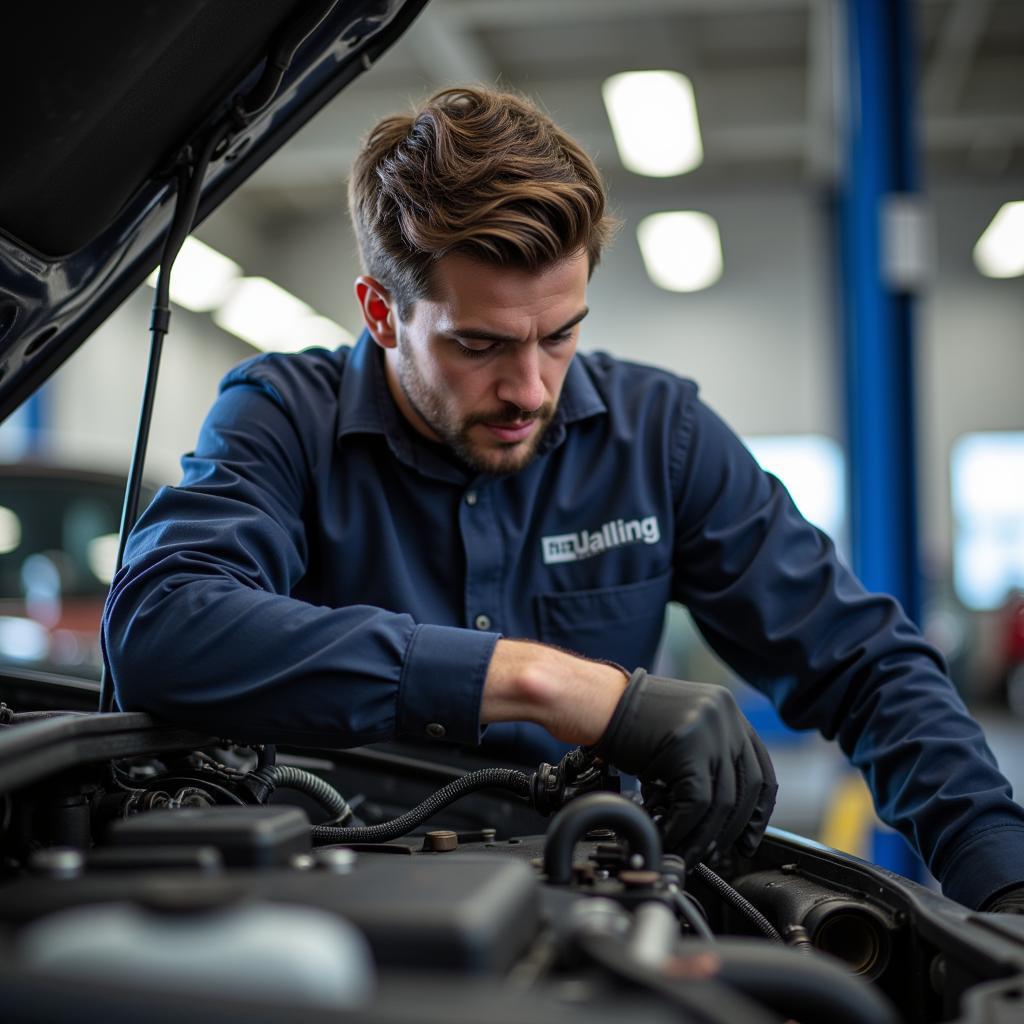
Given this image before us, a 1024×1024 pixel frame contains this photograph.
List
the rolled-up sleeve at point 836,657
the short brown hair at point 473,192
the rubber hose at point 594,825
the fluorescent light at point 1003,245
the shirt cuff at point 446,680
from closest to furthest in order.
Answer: the rubber hose at point 594,825 < the shirt cuff at point 446,680 < the rolled-up sleeve at point 836,657 < the short brown hair at point 473,192 < the fluorescent light at point 1003,245

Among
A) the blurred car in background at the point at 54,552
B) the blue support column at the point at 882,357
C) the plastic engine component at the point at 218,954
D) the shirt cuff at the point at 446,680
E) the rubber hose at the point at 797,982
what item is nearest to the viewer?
the plastic engine component at the point at 218,954

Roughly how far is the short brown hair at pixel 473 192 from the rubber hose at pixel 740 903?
69 centimetres

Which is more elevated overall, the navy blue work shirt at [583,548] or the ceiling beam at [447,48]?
the ceiling beam at [447,48]

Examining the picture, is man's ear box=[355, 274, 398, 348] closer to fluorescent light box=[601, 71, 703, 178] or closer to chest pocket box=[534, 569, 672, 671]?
chest pocket box=[534, 569, 672, 671]

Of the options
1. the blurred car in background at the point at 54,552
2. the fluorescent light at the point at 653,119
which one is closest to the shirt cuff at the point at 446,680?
the blurred car in background at the point at 54,552

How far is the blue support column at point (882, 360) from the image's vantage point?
3266 mm

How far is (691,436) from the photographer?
1600 millimetres

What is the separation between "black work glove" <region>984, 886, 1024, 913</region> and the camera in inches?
39.6

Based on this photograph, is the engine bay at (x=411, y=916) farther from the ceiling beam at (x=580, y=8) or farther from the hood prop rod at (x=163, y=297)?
the ceiling beam at (x=580, y=8)

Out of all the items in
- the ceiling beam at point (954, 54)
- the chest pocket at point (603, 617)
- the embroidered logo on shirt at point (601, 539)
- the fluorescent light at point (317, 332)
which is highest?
the ceiling beam at point (954, 54)

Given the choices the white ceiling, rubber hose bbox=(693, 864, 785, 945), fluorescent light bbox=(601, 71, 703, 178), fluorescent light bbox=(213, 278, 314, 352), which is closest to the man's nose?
rubber hose bbox=(693, 864, 785, 945)

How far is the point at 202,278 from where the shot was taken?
7734mm

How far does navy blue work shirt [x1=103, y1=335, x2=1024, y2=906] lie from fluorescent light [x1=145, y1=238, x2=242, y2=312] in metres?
5.64

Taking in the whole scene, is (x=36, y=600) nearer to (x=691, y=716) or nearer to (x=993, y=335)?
(x=691, y=716)
